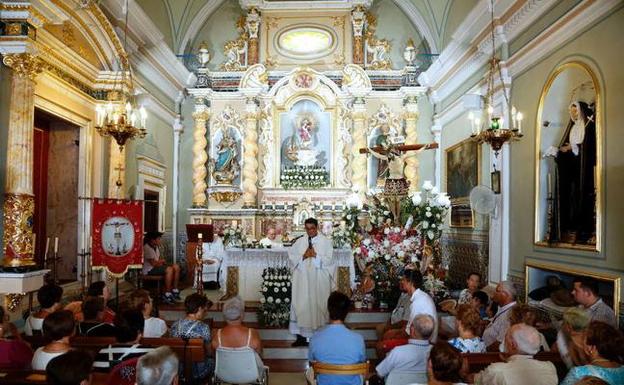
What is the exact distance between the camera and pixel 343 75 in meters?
14.0

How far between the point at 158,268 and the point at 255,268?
6.53 feet

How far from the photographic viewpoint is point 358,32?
1421cm

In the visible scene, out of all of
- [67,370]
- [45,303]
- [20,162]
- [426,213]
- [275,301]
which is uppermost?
[20,162]

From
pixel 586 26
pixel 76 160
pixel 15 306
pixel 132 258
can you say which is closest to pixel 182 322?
pixel 15 306

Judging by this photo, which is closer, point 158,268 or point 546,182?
point 546,182

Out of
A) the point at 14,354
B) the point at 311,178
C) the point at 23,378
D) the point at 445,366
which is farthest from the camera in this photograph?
the point at 311,178

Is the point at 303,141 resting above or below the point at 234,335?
above

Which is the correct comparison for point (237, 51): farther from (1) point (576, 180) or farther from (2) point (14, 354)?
(2) point (14, 354)

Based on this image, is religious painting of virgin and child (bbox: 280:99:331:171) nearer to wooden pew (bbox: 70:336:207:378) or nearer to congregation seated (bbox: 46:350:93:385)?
wooden pew (bbox: 70:336:207:378)

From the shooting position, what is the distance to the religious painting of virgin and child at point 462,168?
1046 cm

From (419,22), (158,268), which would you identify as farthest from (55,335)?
(419,22)

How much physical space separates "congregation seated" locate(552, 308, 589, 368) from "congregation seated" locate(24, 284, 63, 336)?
14.2 feet

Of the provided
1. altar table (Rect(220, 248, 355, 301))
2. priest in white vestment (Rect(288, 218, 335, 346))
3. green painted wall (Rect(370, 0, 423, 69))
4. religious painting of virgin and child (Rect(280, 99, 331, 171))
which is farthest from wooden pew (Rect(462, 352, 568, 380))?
green painted wall (Rect(370, 0, 423, 69))

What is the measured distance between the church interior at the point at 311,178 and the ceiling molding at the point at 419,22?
0.05m
